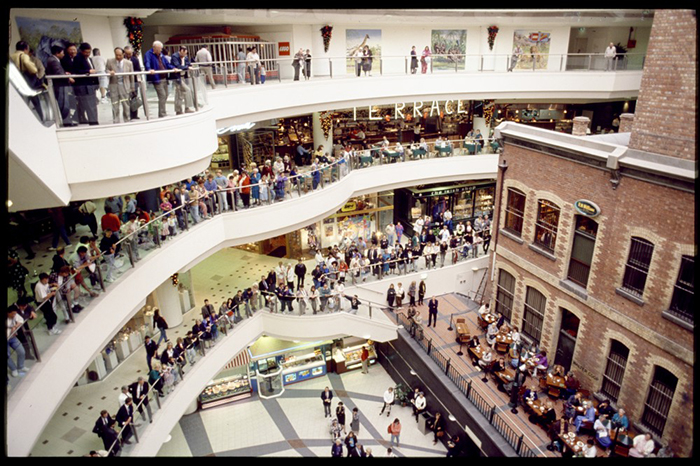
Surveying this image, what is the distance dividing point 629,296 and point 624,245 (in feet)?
4.60

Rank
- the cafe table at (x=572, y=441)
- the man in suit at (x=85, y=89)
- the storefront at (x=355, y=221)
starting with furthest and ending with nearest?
the storefront at (x=355, y=221) → the cafe table at (x=572, y=441) → the man in suit at (x=85, y=89)

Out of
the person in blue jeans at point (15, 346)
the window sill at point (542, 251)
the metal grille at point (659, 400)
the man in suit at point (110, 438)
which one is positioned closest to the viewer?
the person in blue jeans at point (15, 346)

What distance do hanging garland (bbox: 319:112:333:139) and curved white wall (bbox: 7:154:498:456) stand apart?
2.65 meters

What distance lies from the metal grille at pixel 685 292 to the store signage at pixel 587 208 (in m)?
2.62

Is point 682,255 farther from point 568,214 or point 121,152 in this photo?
point 121,152

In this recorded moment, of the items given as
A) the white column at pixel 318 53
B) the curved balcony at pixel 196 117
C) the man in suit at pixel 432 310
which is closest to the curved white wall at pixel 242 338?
the man in suit at pixel 432 310

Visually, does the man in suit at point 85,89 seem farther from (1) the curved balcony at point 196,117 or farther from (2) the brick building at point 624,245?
(2) the brick building at point 624,245

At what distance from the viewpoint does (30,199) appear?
7684 millimetres

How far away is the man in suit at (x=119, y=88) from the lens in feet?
29.1

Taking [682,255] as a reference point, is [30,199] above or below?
above

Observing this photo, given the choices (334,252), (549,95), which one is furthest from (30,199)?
(549,95)

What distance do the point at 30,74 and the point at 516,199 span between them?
14661mm

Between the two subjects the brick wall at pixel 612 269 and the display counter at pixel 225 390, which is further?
the display counter at pixel 225 390

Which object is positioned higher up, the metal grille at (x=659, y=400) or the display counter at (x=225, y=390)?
the metal grille at (x=659, y=400)
